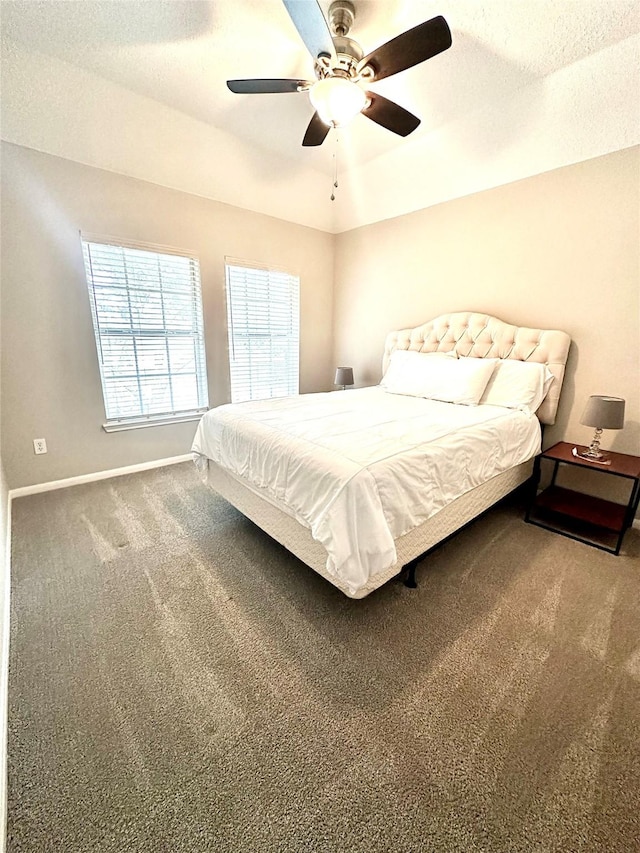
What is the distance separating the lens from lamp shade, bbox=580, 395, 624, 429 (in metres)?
2.15

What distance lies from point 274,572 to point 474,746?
117 cm

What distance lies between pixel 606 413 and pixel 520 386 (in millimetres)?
605

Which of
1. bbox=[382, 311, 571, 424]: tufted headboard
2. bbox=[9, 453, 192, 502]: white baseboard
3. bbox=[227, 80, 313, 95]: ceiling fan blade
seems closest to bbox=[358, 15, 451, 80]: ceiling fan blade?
bbox=[227, 80, 313, 95]: ceiling fan blade

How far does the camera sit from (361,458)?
1562 millimetres

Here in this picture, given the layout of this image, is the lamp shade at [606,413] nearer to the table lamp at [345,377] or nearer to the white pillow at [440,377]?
the white pillow at [440,377]

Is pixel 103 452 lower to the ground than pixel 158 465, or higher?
higher

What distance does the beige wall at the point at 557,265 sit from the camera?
2.40 m

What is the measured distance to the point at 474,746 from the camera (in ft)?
3.76

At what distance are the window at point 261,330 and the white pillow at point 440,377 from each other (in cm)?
143

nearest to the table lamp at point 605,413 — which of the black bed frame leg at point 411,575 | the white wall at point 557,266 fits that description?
the white wall at point 557,266

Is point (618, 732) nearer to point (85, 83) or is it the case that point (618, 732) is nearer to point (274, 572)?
point (274, 572)

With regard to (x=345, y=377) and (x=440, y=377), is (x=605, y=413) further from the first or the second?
(x=345, y=377)

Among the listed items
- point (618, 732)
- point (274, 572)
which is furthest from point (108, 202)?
point (618, 732)

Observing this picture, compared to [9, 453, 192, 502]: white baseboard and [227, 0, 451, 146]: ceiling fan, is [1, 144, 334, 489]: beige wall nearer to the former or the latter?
[9, 453, 192, 502]: white baseboard
